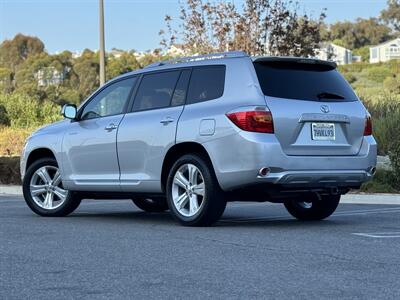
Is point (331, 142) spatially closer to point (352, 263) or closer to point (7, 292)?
point (352, 263)

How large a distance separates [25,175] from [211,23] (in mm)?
15997

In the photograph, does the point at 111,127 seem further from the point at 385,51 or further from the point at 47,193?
the point at 385,51

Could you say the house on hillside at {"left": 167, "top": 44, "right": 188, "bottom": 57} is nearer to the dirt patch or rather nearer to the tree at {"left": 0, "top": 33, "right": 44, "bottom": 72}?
the dirt patch

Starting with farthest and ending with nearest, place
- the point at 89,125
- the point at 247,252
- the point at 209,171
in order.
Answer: the point at 89,125 → the point at 209,171 → the point at 247,252

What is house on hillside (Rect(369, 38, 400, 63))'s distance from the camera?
115 m

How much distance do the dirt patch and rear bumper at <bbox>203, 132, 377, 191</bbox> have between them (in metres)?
10.9

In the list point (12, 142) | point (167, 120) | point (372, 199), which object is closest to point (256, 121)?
point (167, 120)

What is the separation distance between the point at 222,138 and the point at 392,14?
330 ft

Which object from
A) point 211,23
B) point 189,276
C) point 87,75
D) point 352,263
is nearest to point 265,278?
point 189,276

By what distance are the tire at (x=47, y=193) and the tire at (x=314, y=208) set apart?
282cm

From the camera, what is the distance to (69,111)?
11.3 meters

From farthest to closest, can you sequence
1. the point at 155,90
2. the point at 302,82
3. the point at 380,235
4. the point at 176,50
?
the point at 176,50 < the point at 155,90 < the point at 302,82 < the point at 380,235

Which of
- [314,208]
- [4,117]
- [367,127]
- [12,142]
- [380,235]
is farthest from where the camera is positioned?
[4,117]

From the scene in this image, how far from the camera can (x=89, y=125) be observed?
36.7ft
